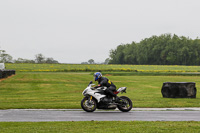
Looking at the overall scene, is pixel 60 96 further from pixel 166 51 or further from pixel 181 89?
pixel 166 51

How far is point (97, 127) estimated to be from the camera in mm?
10055

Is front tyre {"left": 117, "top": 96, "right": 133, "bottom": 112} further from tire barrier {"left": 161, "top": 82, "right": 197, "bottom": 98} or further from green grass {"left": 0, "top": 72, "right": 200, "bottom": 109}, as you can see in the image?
tire barrier {"left": 161, "top": 82, "right": 197, "bottom": 98}

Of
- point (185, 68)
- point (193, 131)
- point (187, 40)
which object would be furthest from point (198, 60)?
point (193, 131)

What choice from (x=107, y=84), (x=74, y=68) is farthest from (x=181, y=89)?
(x=74, y=68)

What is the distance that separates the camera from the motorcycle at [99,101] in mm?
14539

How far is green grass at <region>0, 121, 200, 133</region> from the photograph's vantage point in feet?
30.5

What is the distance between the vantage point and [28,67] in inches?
3558

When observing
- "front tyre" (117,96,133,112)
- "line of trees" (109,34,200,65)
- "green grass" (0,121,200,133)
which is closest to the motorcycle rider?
"front tyre" (117,96,133,112)

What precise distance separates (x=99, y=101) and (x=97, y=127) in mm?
4597

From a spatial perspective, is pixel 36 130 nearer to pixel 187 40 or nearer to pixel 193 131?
pixel 193 131

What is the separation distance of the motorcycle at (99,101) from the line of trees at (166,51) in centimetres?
13526

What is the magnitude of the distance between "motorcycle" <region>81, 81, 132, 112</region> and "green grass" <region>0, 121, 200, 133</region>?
3651 mm

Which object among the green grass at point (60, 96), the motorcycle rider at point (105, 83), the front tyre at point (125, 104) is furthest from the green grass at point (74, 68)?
the motorcycle rider at point (105, 83)

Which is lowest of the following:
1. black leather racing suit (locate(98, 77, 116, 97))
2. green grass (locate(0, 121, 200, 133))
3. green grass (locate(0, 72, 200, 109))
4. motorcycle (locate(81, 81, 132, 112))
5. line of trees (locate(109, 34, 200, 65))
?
green grass (locate(0, 72, 200, 109))
